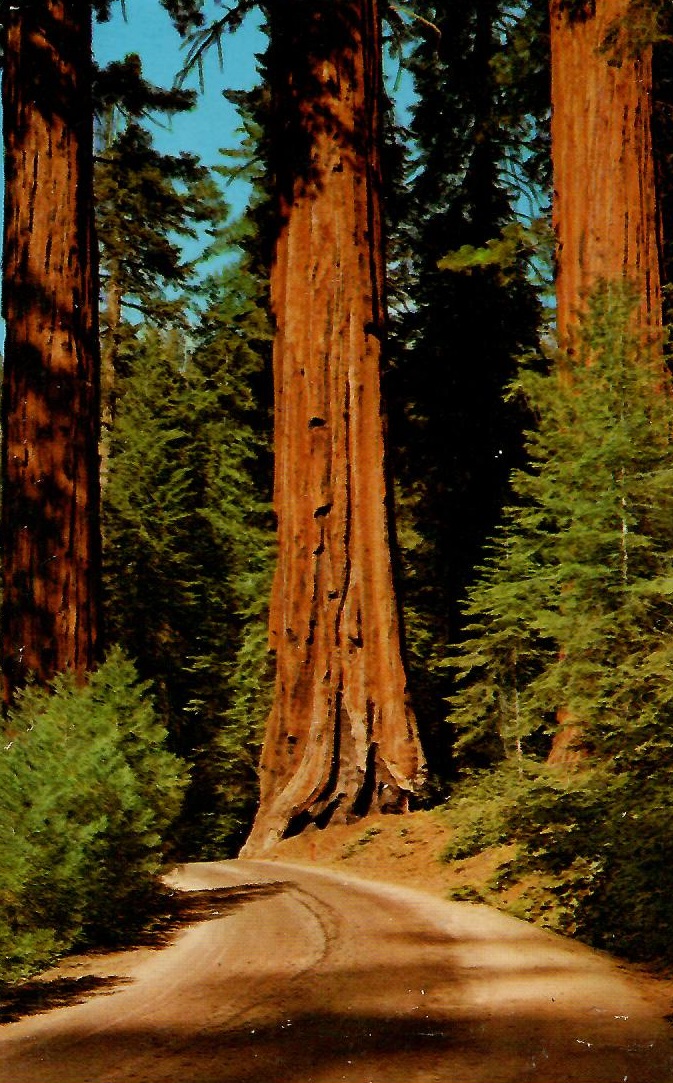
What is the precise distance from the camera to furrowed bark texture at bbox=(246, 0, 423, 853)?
480 inches

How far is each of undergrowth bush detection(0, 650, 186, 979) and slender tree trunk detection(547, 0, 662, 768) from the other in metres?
6.17

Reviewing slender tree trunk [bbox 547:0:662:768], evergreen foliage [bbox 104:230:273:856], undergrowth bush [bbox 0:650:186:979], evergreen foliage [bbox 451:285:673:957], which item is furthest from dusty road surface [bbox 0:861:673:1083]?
evergreen foliage [bbox 104:230:273:856]

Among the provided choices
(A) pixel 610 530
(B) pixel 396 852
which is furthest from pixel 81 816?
(B) pixel 396 852

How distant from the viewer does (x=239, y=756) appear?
82.9ft

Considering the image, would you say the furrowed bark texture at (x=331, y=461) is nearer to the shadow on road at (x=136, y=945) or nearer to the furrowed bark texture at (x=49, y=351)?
the shadow on road at (x=136, y=945)

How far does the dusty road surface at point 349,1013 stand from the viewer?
3.43 m

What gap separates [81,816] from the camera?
602cm

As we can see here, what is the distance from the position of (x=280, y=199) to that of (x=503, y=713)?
718 cm

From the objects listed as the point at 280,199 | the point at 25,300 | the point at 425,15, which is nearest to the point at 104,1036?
the point at 25,300

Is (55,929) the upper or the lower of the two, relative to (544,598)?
lower

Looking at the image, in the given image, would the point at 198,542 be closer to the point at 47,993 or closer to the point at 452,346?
the point at 452,346

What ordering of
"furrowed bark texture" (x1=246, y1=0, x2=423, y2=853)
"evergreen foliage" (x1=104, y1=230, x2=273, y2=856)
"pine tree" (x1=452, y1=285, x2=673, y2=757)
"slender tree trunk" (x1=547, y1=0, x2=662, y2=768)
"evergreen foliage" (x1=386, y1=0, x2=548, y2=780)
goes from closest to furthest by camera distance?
"pine tree" (x1=452, y1=285, x2=673, y2=757) → "slender tree trunk" (x1=547, y1=0, x2=662, y2=768) → "furrowed bark texture" (x1=246, y1=0, x2=423, y2=853) → "evergreen foliage" (x1=386, y1=0, x2=548, y2=780) → "evergreen foliage" (x1=104, y1=230, x2=273, y2=856)

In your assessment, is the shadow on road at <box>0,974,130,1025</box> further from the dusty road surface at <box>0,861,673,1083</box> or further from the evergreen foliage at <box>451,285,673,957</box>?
the evergreen foliage at <box>451,285,673,957</box>

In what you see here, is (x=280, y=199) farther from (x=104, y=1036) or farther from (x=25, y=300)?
(x=104, y=1036)
